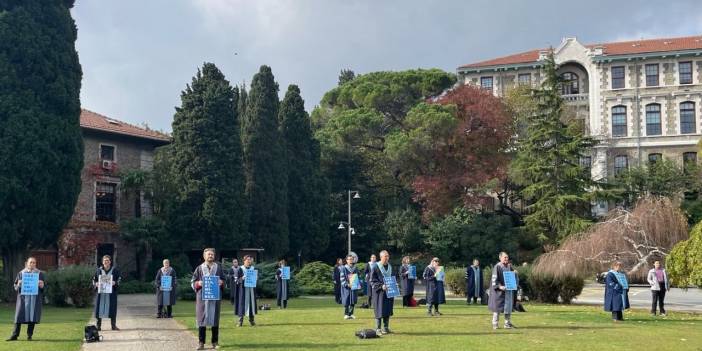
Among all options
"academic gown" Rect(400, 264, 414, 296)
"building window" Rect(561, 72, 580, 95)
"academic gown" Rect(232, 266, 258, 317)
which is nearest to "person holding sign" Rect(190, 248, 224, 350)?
"academic gown" Rect(232, 266, 258, 317)

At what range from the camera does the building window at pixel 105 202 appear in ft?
140

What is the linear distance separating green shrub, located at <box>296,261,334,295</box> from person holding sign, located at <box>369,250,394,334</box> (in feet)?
68.1

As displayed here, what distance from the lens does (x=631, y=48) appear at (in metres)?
65.1

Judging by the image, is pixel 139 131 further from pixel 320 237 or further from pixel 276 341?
pixel 276 341

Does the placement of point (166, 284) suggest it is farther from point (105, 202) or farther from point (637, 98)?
point (637, 98)

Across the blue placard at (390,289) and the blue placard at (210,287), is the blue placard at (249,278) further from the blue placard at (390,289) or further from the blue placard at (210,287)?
the blue placard at (210,287)

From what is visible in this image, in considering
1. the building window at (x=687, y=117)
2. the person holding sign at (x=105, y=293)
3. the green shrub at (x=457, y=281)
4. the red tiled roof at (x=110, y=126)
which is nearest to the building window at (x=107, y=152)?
the red tiled roof at (x=110, y=126)

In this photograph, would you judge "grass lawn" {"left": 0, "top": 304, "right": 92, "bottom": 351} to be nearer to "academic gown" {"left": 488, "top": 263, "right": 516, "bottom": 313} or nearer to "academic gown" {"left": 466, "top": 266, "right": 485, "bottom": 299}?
"academic gown" {"left": 488, "top": 263, "right": 516, "bottom": 313}

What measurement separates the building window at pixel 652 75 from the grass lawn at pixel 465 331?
44751 mm

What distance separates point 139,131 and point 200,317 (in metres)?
33.3

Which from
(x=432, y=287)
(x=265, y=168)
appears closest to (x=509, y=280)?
(x=432, y=287)

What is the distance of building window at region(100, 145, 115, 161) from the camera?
141ft

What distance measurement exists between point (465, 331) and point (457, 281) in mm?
16436

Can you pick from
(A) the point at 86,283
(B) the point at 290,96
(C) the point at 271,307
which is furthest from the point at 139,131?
(C) the point at 271,307
